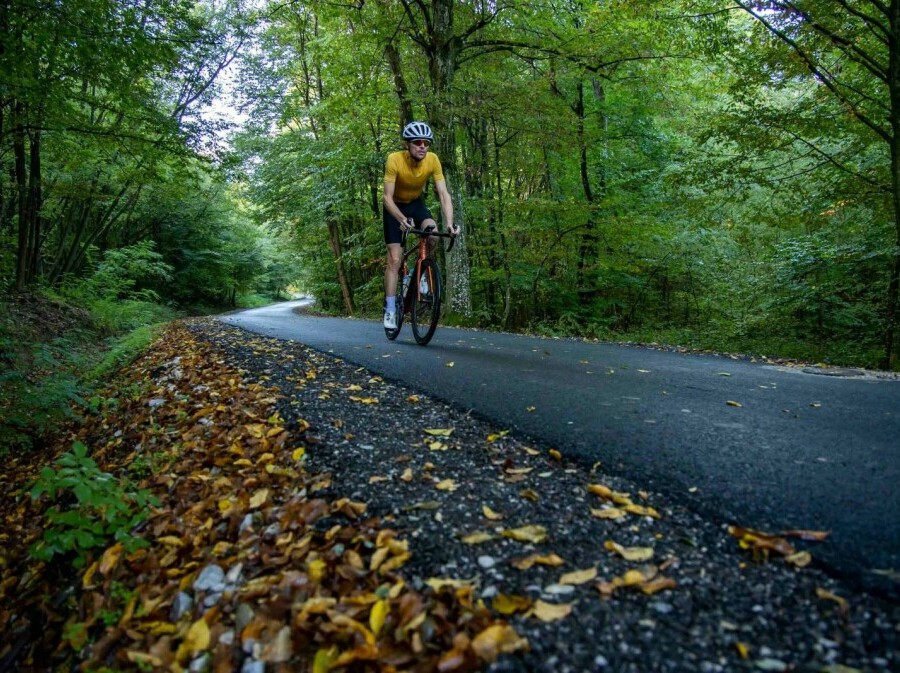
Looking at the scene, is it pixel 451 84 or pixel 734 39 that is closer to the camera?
pixel 734 39

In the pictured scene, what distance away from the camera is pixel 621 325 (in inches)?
534

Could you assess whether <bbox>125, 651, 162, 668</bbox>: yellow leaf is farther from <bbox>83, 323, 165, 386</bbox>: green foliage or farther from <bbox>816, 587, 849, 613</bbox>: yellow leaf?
<bbox>83, 323, 165, 386</bbox>: green foliage

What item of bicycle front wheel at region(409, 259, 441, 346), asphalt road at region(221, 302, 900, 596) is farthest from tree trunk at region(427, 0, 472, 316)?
asphalt road at region(221, 302, 900, 596)

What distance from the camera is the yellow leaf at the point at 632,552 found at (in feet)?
5.02

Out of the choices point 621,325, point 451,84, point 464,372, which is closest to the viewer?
point 464,372

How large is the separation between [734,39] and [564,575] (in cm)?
886

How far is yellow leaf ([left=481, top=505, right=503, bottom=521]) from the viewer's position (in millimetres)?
1821

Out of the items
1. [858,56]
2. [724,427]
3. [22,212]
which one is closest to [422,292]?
[724,427]

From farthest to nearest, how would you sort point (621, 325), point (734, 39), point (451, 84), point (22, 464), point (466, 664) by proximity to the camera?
point (621, 325) → point (451, 84) → point (734, 39) → point (22, 464) → point (466, 664)

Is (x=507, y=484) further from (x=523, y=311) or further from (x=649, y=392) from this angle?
(x=523, y=311)

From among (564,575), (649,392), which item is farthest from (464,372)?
(564,575)

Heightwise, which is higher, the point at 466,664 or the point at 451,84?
the point at 451,84

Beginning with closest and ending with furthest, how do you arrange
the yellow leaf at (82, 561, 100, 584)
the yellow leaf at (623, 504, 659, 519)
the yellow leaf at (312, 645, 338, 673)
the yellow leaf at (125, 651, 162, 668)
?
the yellow leaf at (312, 645, 338, 673), the yellow leaf at (125, 651, 162, 668), the yellow leaf at (623, 504, 659, 519), the yellow leaf at (82, 561, 100, 584)

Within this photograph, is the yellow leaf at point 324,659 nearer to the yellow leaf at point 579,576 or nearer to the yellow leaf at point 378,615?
the yellow leaf at point 378,615
